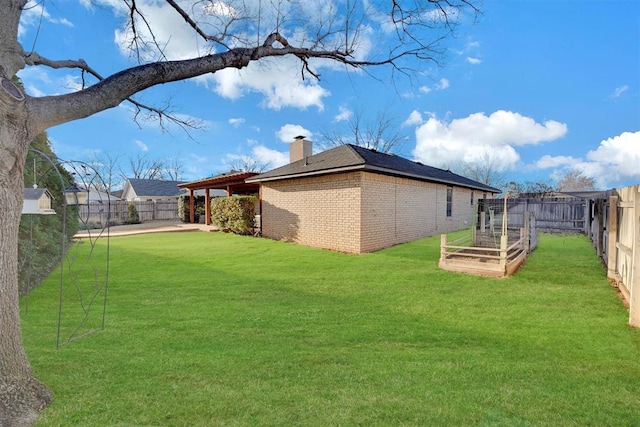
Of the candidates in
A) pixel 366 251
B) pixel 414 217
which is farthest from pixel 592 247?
pixel 366 251

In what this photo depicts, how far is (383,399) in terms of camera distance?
269 cm

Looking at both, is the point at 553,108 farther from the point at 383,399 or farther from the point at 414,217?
the point at 383,399

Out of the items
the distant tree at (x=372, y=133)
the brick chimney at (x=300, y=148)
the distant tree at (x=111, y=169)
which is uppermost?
the distant tree at (x=372, y=133)

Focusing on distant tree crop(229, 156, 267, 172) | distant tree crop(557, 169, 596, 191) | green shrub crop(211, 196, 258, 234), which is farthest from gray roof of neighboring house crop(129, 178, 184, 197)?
distant tree crop(557, 169, 596, 191)

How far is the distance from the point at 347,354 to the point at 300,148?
15.1 m

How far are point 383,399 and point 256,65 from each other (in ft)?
18.6

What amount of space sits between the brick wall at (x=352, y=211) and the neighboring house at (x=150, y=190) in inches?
853

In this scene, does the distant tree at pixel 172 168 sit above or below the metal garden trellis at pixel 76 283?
above

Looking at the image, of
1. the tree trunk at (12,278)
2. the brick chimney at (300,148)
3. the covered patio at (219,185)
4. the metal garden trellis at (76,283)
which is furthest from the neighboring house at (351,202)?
the tree trunk at (12,278)

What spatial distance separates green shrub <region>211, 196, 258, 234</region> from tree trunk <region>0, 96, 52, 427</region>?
13.4 metres

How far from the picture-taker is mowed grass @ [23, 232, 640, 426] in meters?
2.54

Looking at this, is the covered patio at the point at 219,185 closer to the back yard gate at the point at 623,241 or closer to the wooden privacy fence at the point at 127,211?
the wooden privacy fence at the point at 127,211

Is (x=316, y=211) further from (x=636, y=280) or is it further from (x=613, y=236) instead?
(x=636, y=280)

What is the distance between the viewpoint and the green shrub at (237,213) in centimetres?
1603
